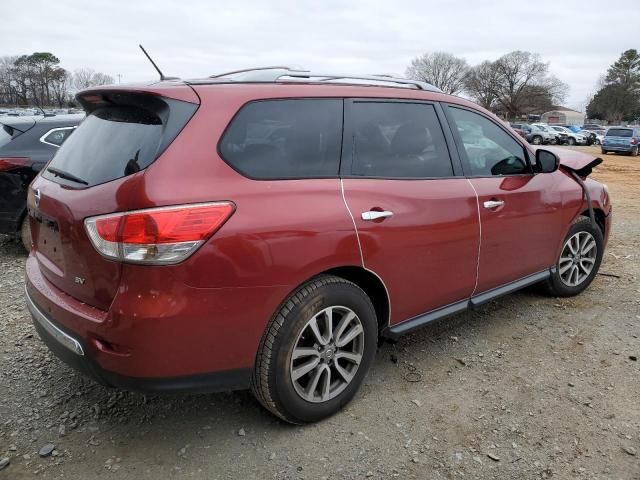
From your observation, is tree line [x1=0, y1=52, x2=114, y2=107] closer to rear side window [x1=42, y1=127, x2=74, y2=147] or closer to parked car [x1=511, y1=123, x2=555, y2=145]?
parked car [x1=511, y1=123, x2=555, y2=145]

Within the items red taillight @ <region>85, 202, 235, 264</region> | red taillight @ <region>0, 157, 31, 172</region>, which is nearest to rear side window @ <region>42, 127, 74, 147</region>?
red taillight @ <region>0, 157, 31, 172</region>

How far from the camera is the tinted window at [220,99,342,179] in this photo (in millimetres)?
2373

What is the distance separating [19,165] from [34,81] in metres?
87.2

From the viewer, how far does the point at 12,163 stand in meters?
5.41

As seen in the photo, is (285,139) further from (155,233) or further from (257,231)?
(155,233)

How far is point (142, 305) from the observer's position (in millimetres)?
2100

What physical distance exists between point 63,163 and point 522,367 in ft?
9.72

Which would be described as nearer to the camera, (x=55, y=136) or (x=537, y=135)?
(x=55, y=136)

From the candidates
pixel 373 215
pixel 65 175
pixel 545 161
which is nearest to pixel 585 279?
pixel 545 161

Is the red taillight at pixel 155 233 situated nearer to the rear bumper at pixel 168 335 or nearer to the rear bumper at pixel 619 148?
the rear bumper at pixel 168 335

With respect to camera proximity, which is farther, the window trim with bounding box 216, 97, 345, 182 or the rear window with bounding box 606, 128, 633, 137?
the rear window with bounding box 606, 128, 633, 137

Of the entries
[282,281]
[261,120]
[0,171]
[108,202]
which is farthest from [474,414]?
[0,171]

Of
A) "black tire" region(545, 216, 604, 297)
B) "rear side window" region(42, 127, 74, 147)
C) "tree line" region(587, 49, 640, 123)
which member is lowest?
"black tire" region(545, 216, 604, 297)

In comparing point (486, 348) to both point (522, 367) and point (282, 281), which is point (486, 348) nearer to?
point (522, 367)
